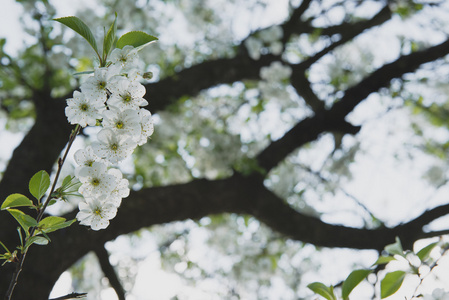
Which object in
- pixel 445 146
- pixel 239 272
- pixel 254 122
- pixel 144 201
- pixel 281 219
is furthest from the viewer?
pixel 445 146

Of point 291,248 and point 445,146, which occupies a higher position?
point 445,146

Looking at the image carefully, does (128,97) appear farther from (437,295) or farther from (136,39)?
(437,295)

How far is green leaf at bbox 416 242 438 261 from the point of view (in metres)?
0.86

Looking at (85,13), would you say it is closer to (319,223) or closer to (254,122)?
(254,122)

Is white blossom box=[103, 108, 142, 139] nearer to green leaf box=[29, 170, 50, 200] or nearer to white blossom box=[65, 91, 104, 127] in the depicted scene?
white blossom box=[65, 91, 104, 127]

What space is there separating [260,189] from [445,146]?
2.17 meters

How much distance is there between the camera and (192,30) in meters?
3.34

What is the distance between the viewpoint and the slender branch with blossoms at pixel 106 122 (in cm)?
77

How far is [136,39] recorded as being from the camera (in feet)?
2.68

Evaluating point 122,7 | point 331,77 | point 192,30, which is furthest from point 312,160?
point 122,7

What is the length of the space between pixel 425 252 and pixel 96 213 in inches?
26.9

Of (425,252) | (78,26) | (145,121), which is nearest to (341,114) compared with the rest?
(425,252)

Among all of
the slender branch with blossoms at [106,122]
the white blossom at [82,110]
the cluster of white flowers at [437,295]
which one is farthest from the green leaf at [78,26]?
the cluster of white flowers at [437,295]

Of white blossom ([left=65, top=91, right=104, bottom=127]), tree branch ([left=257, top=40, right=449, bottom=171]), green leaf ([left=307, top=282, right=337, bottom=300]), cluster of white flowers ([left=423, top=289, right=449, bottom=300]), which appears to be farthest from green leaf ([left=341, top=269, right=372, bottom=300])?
tree branch ([left=257, top=40, right=449, bottom=171])
